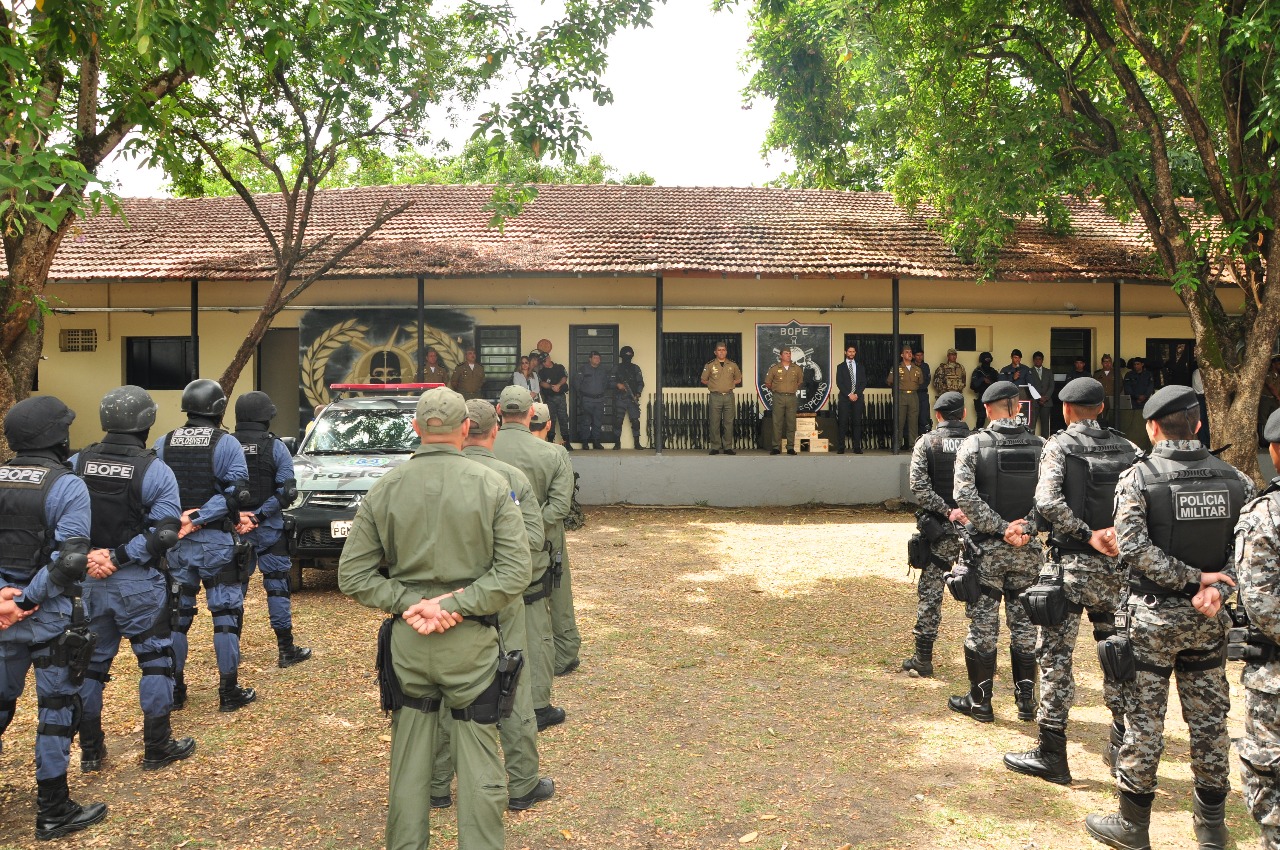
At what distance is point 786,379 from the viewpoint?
1598 cm

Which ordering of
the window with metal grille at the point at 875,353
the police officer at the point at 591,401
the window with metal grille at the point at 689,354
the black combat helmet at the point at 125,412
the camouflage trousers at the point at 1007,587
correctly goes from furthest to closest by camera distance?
the window with metal grille at the point at 875,353
the window with metal grille at the point at 689,354
the police officer at the point at 591,401
the camouflage trousers at the point at 1007,587
the black combat helmet at the point at 125,412

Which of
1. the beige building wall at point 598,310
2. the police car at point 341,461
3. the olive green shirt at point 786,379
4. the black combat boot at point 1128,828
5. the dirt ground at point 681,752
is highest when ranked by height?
the beige building wall at point 598,310

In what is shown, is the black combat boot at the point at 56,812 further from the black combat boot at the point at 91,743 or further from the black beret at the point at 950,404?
the black beret at the point at 950,404

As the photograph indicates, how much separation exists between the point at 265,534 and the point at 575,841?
3623 mm

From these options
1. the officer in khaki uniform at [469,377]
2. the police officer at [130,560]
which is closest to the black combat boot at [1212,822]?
the police officer at [130,560]

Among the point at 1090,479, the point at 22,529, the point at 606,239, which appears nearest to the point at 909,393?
the point at 606,239

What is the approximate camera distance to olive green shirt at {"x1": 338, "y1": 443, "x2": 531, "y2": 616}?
3.54 metres

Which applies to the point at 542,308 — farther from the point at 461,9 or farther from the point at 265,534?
the point at 265,534

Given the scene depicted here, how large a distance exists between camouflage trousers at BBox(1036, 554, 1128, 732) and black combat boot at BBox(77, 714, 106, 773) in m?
4.99

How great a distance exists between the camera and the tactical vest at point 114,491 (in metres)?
4.70

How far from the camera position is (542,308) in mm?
17141

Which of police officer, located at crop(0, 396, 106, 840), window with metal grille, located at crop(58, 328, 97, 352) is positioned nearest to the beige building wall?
window with metal grille, located at crop(58, 328, 97, 352)

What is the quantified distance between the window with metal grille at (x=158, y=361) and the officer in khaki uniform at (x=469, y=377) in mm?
5532

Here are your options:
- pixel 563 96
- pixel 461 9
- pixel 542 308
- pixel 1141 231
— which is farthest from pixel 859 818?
pixel 1141 231
